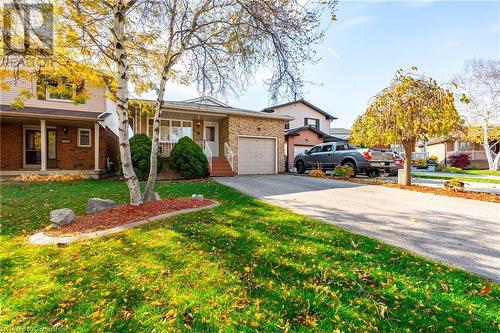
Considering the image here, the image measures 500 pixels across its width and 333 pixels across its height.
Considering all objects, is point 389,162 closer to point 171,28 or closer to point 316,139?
point 316,139

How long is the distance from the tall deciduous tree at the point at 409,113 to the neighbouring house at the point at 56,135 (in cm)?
1328

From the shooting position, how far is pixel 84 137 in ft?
49.3

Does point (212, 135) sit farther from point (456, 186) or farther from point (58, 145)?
point (456, 186)

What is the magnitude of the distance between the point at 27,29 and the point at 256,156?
11788mm

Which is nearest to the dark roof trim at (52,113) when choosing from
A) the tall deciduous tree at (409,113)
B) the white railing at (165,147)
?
the white railing at (165,147)

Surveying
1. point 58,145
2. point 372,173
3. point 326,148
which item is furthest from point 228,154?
point 58,145

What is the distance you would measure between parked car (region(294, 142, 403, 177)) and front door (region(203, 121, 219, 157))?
232 inches

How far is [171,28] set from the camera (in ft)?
20.6

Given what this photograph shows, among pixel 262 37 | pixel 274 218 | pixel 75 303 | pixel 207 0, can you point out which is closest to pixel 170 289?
pixel 75 303

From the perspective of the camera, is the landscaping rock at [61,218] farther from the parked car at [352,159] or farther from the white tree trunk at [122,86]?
the parked car at [352,159]

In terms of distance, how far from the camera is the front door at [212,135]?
16156mm

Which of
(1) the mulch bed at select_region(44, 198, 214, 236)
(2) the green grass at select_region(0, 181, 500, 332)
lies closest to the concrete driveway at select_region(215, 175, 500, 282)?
(2) the green grass at select_region(0, 181, 500, 332)

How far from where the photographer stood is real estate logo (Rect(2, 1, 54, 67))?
5.35m

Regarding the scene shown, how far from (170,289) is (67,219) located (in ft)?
11.8
